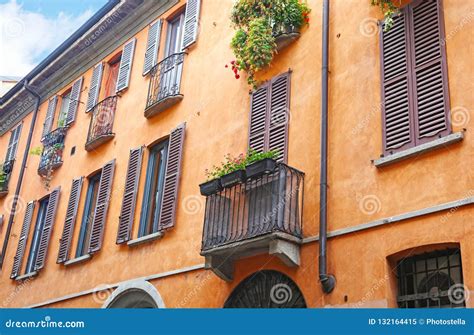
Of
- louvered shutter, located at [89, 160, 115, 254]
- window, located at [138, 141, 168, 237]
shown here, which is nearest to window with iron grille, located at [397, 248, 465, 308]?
window, located at [138, 141, 168, 237]

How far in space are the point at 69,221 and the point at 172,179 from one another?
427 cm

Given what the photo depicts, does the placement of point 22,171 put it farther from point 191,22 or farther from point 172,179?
point 172,179

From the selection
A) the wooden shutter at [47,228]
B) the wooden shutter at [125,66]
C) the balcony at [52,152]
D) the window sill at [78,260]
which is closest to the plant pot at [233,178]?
the window sill at [78,260]

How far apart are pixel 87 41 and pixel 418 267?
13.2 meters

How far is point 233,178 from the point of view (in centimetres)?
1004

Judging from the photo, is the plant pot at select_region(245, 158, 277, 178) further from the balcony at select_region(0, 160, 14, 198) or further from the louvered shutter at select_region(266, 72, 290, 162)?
the balcony at select_region(0, 160, 14, 198)

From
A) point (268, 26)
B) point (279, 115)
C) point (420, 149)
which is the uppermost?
point (268, 26)

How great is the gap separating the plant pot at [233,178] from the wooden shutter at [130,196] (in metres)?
3.96

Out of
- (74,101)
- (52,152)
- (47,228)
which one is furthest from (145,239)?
(74,101)

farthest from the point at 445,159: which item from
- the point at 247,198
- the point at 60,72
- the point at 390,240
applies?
the point at 60,72

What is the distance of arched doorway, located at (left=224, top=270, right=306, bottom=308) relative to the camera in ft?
31.1

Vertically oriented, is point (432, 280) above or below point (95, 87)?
below

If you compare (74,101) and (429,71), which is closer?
(429,71)

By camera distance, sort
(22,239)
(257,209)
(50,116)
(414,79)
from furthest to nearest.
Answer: (50,116) < (22,239) < (257,209) < (414,79)
